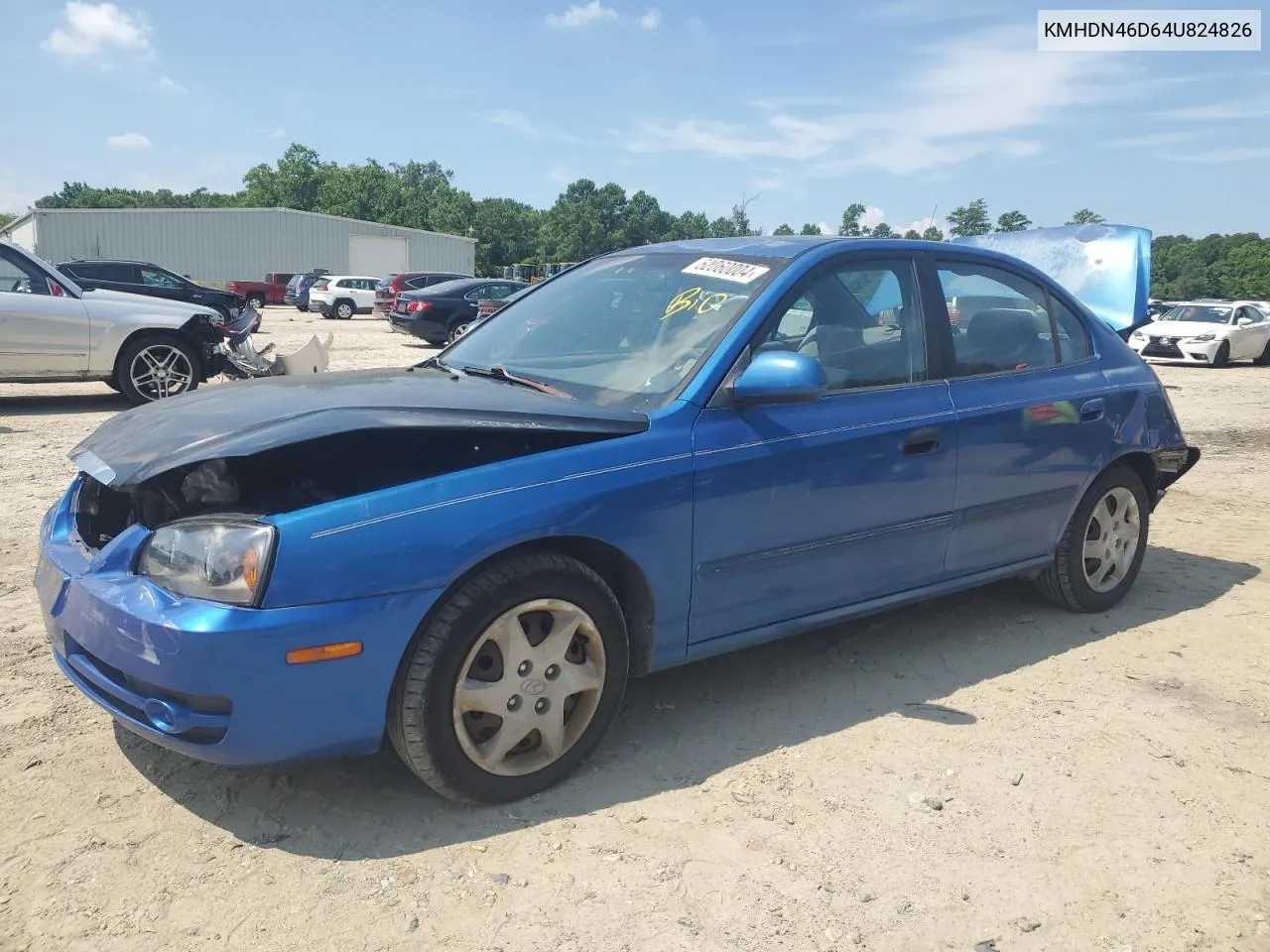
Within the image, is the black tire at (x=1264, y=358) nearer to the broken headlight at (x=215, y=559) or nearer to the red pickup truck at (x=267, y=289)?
the broken headlight at (x=215, y=559)

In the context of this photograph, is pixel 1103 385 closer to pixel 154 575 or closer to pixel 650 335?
pixel 650 335

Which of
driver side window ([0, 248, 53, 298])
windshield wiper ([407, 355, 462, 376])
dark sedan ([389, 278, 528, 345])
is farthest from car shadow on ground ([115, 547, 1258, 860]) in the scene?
dark sedan ([389, 278, 528, 345])

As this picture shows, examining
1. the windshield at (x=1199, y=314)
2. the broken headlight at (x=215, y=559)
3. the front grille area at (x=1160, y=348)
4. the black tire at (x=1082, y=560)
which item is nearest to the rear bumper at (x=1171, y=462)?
the black tire at (x=1082, y=560)

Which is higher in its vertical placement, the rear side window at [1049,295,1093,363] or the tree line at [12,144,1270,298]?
the tree line at [12,144,1270,298]

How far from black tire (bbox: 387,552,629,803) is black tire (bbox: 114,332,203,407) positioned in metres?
7.91

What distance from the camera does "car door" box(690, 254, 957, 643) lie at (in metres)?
3.17

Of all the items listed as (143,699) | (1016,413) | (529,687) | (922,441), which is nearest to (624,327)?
(922,441)

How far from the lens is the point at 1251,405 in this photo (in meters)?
13.8

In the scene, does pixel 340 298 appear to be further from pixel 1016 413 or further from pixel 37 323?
pixel 1016 413

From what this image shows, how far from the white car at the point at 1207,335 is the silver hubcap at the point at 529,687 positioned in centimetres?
1988

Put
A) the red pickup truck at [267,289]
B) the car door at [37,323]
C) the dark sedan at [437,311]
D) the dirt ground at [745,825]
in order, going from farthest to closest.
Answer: the red pickup truck at [267,289] → the dark sedan at [437,311] → the car door at [37,323] → the dirt ground at [745,825]

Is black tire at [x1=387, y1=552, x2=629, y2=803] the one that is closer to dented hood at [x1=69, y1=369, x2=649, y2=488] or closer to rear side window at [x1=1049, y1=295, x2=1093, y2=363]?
dented hood at [x1=69, y1=369, x2=649, y2=488]

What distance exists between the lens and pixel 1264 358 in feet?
71.2

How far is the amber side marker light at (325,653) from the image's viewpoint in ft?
7.99
